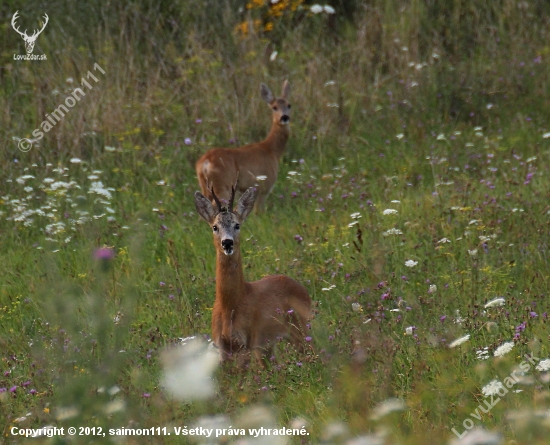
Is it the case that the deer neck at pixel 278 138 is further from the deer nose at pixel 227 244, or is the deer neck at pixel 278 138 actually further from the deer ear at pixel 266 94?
the deer nose at pixel 227 244

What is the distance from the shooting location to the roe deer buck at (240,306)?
17.5ft

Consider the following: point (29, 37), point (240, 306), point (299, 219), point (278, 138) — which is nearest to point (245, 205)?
point (240, 306)

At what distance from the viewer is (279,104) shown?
9750 millimetres

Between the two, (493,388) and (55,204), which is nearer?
(493,388)

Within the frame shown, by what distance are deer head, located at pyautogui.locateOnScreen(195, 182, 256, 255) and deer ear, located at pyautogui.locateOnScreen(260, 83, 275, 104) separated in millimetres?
4172

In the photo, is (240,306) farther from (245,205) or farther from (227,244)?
(245,205)

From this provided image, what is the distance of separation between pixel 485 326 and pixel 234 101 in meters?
5.99

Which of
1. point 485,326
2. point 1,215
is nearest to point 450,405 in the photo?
point 485,326

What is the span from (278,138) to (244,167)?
0.88 meters

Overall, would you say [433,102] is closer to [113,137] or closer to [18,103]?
[113,137]

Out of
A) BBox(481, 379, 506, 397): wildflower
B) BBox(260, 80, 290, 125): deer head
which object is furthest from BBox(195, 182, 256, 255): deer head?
BBox(260, 80, 290, 125): deer head

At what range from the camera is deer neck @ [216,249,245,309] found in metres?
5.45

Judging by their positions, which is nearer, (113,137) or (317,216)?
(317,216)

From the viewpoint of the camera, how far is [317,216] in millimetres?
7574
